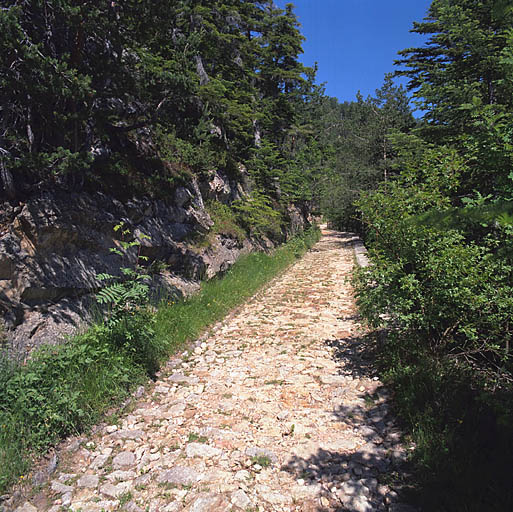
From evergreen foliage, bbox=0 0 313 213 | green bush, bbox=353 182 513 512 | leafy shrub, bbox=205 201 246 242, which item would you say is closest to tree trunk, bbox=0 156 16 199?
evergreen foliage, bbox=0 0 313 213

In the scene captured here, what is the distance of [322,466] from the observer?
3178mm

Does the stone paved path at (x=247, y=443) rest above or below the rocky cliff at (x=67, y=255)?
below

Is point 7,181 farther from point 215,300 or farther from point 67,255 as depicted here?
point 215,300

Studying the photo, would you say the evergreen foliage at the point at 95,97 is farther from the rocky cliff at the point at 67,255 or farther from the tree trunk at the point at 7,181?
the rocky cliff at the point at 67,255

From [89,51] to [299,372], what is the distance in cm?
656

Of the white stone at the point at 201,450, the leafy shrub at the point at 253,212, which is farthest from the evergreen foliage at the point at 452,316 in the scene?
the leafy shrub at the point at 253,212

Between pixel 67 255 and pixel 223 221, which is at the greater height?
pixel 223 221

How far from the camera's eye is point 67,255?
560cm

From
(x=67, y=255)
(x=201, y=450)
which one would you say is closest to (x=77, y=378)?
(x=201, y=450)

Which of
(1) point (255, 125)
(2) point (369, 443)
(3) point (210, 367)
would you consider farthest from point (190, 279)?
(1) point (255, 125)

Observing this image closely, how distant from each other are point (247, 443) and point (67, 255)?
4138 millimetres

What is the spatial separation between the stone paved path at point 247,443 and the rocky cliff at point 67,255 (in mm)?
1825

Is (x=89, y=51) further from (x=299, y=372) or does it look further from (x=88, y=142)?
(x=299, y=372)

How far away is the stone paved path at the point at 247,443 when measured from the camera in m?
2.84
